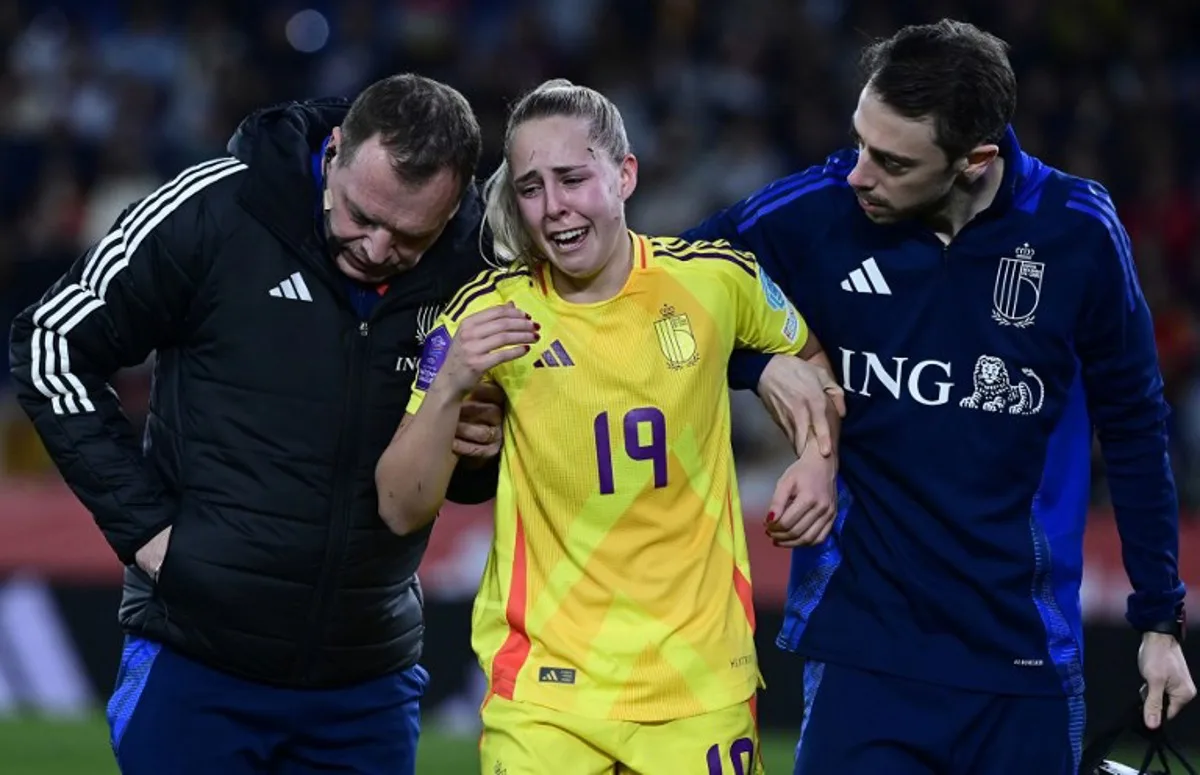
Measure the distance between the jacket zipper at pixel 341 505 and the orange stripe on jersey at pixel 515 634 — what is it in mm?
492

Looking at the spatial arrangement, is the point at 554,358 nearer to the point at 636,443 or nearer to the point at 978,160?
the point at 636,443

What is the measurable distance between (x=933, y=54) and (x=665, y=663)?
1379mm

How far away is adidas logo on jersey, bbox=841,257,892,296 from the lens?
13.7ft

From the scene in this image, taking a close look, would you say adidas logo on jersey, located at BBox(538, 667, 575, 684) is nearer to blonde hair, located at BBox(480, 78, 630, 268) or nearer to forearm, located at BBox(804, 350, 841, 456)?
forearm, located at BBox(804, 350, 841, 456)

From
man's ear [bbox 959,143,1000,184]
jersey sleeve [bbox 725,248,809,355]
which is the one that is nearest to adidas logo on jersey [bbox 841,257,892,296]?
jersey sleeve [bbox 725,248,809,355]

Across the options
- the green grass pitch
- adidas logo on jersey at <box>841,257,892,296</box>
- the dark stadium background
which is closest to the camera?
adidas logo on jersey at <box>841,257,892,296</box>

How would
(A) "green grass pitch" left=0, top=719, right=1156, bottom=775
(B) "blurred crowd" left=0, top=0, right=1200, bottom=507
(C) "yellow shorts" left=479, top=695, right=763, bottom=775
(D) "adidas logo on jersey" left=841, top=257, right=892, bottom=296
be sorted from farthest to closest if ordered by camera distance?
(B) "blurred crowd" left=0, top=0, right=1200, bottom=507 → (A) "green grass pitch" left=0, top=719, right=1156, bottom=775 → (D) "adidas logo on jersey" left=841, top=257, right=892, bottom=296 → (C) "yellow shorts" left=479, top=695, right=763, bottom=775

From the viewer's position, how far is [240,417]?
4.21 meters

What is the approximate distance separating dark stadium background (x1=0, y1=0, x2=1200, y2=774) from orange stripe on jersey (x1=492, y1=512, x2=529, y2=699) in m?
5.08

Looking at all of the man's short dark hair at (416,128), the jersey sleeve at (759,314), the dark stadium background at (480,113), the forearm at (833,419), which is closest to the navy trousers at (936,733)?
the forearm at (833,419)

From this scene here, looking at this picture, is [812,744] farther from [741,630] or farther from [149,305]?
[149,305]

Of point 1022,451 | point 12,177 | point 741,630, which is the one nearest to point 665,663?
point 741,630

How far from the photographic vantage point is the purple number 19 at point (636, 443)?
3.88m

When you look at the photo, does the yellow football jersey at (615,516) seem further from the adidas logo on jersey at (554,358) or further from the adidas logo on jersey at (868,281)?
the adidas logo on jersey at (868,281)
